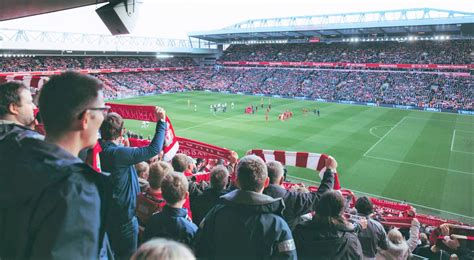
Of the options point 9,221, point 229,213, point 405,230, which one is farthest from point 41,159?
point 405,230

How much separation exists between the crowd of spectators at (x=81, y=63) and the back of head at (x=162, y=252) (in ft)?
192

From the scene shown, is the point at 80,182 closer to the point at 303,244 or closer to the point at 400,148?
the point at 303,244

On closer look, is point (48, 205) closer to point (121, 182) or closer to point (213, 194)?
point (121, 182)

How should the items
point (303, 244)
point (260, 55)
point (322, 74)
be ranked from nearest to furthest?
point (303, 244) < point (322, 74) < point (260, 55)

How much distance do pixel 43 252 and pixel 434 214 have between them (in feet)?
55.4

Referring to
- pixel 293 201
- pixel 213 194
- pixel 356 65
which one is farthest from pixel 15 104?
pixel 356 65

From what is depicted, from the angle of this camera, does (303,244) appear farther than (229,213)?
Yes

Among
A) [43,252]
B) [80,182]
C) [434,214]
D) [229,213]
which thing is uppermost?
[80,182]

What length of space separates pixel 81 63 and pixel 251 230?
215 feet

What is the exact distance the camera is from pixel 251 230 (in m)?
2.84

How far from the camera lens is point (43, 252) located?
1.62 meters

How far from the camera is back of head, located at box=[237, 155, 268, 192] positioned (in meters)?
3.03

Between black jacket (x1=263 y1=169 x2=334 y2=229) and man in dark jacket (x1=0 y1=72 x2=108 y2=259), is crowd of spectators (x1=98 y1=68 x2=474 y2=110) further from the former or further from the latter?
man in dark jacket (x1=0 y1=72 x2=108 y2=259)

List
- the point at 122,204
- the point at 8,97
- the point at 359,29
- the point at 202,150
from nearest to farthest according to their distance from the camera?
the point at 8,97 < the point at 122,204 < the point at 202,150 < the point at 359,29
